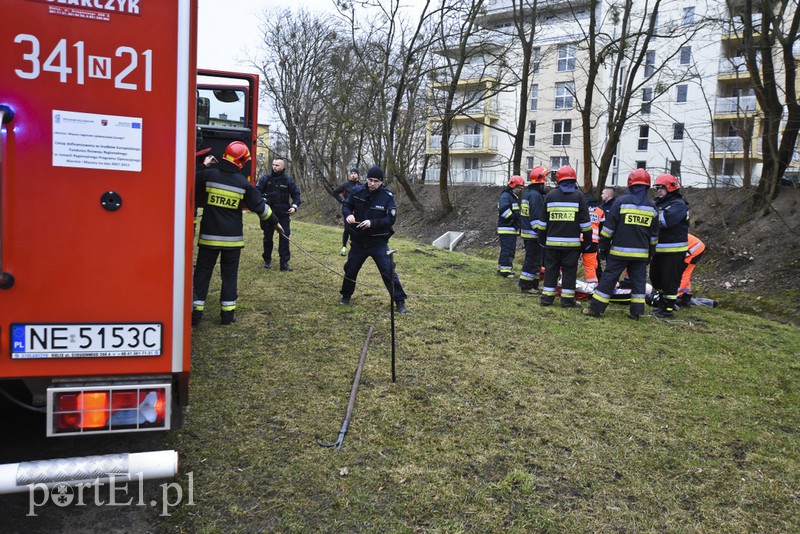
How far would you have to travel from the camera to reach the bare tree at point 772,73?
11234 mm

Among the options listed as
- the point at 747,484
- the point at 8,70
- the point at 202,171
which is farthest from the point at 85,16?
the point at 747,484

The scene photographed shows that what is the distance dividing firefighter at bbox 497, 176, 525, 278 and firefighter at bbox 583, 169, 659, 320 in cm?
312

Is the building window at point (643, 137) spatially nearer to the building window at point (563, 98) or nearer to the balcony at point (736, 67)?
the building window at point (563, 98)

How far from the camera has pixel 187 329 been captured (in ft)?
9.16

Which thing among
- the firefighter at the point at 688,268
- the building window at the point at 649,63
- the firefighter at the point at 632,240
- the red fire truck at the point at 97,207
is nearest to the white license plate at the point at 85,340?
the red fire truck at the point at 97,207

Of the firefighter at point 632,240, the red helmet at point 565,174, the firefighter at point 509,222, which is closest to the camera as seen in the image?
the firefighter at point 632,240

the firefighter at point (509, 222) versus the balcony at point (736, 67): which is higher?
the balcony at point (736, 67)

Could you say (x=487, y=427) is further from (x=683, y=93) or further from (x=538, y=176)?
(x=683, y=93)

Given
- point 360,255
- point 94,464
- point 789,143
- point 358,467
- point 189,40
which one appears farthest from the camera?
point 789,143

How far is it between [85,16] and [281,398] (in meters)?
3.04

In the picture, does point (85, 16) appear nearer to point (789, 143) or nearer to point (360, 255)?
point (360, 255)

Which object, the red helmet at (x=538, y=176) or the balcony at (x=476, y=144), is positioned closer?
the red helmet at (x=538, y=176)

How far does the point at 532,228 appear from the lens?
10047 millimetres

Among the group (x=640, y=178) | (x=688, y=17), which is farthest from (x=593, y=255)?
(x=688, y=17)
